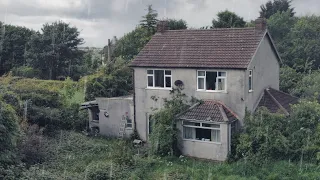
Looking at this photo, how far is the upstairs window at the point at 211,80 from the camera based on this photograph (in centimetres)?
2083

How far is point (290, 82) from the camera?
32188mm

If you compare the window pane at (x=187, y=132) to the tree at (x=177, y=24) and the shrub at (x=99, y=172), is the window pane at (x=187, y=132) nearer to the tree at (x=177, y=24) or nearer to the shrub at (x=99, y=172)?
the shrub at (x=99, y=172)

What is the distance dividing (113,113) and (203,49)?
7.13 m

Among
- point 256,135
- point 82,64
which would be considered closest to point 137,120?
point 256,135

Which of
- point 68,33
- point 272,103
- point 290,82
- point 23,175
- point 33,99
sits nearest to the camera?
point 23,175

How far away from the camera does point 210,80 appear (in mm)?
21250

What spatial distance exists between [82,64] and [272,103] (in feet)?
112

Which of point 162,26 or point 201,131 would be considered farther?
point 162,26

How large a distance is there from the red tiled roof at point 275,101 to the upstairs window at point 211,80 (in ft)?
9.65

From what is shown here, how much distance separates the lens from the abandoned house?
20.1 m

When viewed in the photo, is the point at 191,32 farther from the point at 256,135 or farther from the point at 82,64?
the point at 82,64

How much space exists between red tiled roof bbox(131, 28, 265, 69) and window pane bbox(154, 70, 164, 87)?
1.71 feet

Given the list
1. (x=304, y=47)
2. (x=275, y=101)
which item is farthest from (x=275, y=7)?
(x=275, y=101)

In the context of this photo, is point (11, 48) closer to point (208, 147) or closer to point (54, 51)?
point (54, 51)
